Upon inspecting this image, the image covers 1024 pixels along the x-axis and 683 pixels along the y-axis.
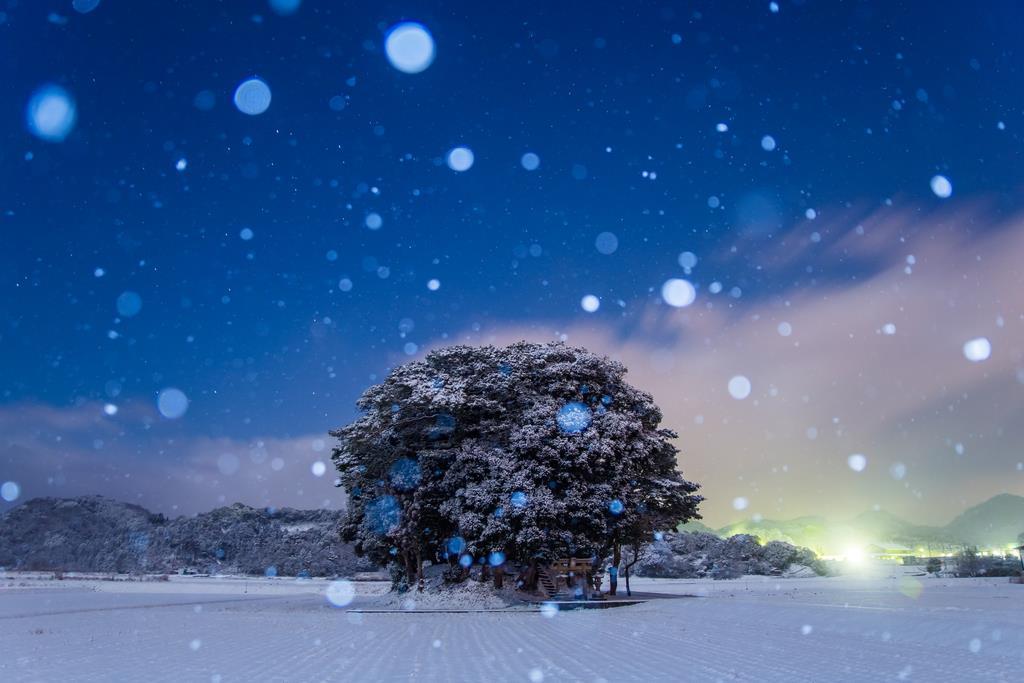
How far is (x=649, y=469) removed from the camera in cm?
3294

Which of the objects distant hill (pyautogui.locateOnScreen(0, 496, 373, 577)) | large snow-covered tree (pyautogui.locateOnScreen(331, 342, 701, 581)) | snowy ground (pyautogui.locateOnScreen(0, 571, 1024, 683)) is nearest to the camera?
snowy ground (pyautogui.locateOnScreen(0, 571, 1024, 683))

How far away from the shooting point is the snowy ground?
11.1m

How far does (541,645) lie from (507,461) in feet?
43.9

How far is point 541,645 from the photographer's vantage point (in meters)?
15.3

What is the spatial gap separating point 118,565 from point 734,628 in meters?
147

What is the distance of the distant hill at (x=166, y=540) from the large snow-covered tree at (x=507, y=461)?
214 ft

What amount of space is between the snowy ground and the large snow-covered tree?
3933 mm

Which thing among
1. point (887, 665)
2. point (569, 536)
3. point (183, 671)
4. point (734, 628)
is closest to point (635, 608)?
point (569, 536)

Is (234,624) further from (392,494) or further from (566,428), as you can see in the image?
(566,428)

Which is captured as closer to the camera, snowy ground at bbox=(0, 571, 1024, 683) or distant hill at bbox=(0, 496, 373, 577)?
snowy ground at bbox=(0, 571, 1024, 683)

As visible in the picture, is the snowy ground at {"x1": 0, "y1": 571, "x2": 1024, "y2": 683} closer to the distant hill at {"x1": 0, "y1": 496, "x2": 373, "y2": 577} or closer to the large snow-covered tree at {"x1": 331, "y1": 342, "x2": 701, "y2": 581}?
the large snow-covered tree at {"x1": 331, "y1": 342, "x2": 701, "y2": 581}

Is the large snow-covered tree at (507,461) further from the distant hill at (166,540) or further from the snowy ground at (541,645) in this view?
the distant hill at (166,540)

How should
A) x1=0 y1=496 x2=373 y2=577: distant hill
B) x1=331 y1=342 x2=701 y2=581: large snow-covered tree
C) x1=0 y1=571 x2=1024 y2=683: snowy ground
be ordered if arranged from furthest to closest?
x1=0 y1=496 x2=373 y2=577: distant hill → x1=331 y1=342 x2=701 y2=581: large snow-covered tree → x1=0 y1=571 x2=1024 y2=683: snowy ground

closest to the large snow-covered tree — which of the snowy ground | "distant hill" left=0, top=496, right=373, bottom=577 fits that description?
the snowy ground
